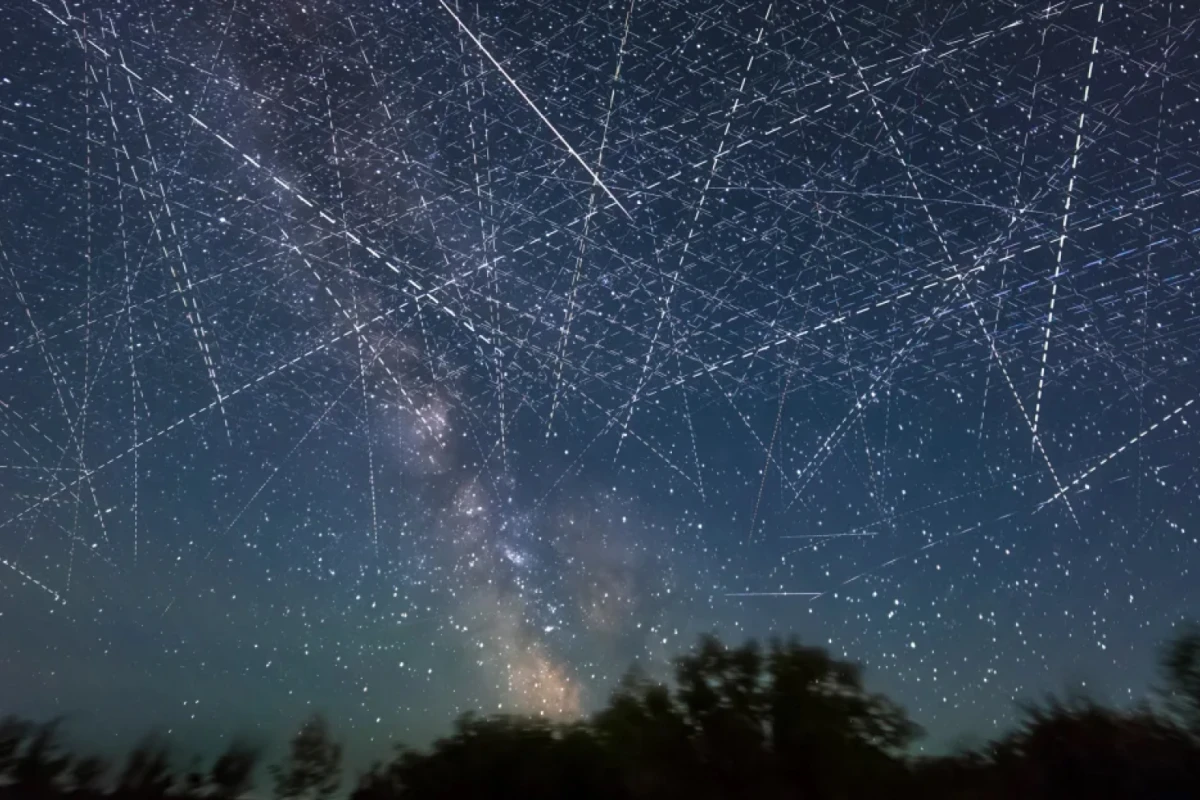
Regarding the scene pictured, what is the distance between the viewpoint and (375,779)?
523 inches

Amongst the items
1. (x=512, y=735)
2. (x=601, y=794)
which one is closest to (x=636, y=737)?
(x=601, y=794)


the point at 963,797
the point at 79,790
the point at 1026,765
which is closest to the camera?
the point at 963,797

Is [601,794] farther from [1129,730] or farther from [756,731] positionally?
[1129,730]

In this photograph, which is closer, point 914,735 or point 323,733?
point 914,735

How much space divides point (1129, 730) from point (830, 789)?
13.7 ft

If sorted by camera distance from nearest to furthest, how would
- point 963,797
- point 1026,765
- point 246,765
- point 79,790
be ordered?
point 963,797 → point 1026,765 → point 79,790 → point 246,765

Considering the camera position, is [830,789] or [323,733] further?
[323,733]

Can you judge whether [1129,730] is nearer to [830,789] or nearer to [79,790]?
[830,789]

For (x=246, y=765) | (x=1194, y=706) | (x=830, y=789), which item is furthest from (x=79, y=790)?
(x=1194, y=706)

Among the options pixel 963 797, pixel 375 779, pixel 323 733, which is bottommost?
pixel 963 797

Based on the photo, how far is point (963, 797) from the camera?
37.1ft

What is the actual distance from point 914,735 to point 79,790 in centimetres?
1134

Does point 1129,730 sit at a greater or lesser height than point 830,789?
greater

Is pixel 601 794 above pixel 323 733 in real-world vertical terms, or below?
below
